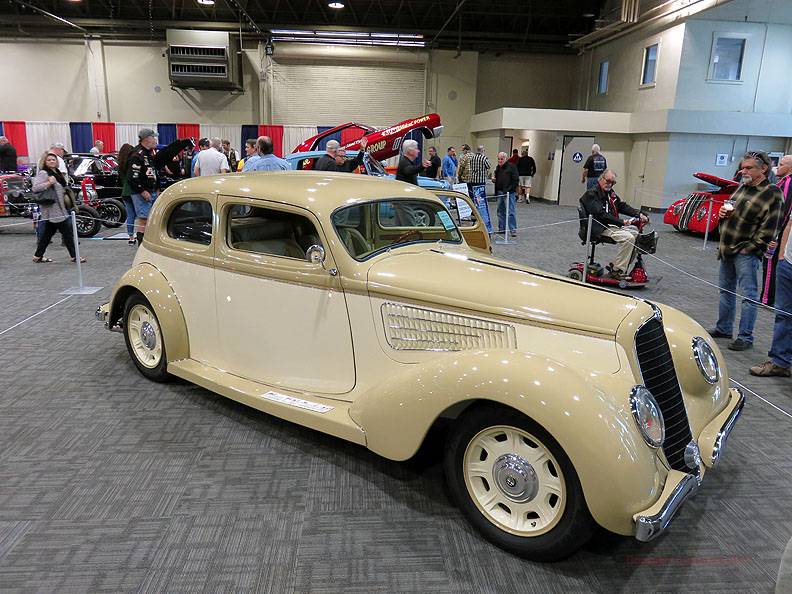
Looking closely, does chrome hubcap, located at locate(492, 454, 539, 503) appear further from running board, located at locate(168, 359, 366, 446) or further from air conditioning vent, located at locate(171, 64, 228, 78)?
air conditioning vent, located at locate(171, 64, 228, 78)

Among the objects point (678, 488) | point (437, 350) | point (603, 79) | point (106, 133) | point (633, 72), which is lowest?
point (678, 488)

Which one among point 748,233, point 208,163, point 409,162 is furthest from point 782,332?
point 208,163

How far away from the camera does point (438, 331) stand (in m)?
2.70

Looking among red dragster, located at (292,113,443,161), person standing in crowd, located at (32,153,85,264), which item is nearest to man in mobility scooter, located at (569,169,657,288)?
red dragster, located at (292,113,443,161)

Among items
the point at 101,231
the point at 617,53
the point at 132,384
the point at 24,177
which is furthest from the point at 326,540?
the point at 617,53

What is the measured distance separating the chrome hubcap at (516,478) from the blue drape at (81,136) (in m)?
21.8

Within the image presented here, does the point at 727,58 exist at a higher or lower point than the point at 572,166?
higher

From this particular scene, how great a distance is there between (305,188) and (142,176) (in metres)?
5.69

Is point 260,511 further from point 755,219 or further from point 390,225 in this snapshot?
point 755,219

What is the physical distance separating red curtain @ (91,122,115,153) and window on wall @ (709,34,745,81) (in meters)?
19.4

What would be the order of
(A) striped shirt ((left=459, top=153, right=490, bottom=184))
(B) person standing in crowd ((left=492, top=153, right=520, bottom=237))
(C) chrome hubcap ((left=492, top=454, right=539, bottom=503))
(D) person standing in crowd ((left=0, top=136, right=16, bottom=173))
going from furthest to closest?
(D) person standing in crowd ((left=0, top=136, right=16, bottom=173)) < (A) striped shirt ((left=459, top=153, right=490, bottom=184)) < (B) person standing in crowd ((left=492, top=153, right=520, bottom=237)) < (C) chrome hubcap ((left=492, top=454, right=539, bottom=503))

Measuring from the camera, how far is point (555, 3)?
1933 centimetres

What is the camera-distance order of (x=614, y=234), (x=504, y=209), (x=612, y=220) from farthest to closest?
(x=504, y=209) < (x=614, y=234) < (x=612, y=220)

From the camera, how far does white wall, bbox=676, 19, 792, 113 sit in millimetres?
14689
